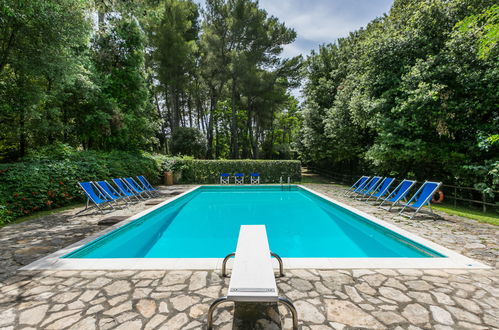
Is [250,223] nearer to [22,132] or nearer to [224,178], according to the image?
[224,178]

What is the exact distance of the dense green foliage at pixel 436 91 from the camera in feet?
25.8

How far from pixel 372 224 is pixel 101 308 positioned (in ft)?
19.9

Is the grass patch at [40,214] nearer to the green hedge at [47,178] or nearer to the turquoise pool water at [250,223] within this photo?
the green hedge at [47,178]

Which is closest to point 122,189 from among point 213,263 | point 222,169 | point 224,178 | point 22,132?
point 22,132

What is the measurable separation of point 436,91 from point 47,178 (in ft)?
46.2

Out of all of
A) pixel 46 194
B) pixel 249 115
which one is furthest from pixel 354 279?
pixel 249 115

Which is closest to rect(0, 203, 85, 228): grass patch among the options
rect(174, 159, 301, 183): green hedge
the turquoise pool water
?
the turquoise pool water

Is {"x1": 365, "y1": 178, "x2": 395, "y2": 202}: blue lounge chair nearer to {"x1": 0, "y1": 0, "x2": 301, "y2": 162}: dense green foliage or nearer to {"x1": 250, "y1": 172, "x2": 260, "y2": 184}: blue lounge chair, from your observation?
{"x1": 250, "y1": 172, "x2": 260, "y2": 184}: blue lounge chair

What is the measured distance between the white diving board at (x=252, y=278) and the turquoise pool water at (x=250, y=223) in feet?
7.18

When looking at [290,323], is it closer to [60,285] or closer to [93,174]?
[60,285]

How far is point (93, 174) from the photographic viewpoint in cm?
876

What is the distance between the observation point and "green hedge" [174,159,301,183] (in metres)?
16.2

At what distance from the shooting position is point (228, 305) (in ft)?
8.04

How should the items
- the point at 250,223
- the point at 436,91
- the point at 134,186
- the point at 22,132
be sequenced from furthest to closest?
the point at 134,186 → the point at 22,132 → the point at 436,91 → the point at 250,223
